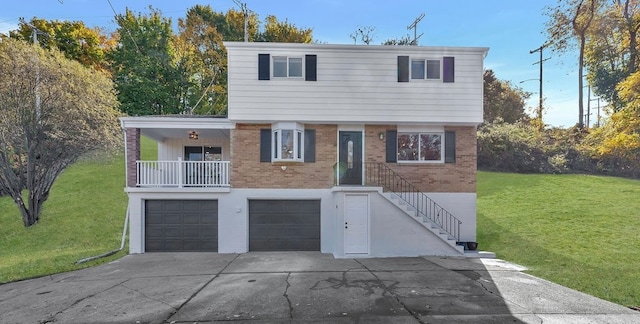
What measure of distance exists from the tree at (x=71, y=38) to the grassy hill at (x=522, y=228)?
11.5m

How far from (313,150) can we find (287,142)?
1021mm

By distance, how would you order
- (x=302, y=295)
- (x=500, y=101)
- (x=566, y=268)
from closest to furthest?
1. (x=302, y=295)
2. (x=566, y=268)
3. (x=500, y=101)

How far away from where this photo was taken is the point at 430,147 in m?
13.1

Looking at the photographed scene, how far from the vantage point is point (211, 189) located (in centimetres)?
1251

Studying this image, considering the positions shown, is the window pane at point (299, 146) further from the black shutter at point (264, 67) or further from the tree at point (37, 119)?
the tree at point (37, 119)

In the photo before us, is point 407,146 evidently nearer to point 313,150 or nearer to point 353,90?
point 353,90

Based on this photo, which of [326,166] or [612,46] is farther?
[612,46]

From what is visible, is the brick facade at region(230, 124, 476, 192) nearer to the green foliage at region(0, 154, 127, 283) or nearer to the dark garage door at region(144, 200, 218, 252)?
the dark garage door at region(144, 200, 218, 252)

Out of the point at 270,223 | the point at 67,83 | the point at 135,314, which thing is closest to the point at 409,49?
the point at 270,223

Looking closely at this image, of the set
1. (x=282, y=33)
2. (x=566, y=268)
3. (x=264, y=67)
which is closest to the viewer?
(x=566, y=268)

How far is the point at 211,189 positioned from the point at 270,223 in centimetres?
250

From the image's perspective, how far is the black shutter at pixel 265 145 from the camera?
41.9 feet

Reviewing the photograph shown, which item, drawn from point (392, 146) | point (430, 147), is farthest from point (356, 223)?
point (430, 147)

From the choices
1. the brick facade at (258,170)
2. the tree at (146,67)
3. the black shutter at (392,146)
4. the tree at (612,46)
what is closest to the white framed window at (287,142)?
the brick facade at (258,170)
